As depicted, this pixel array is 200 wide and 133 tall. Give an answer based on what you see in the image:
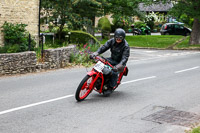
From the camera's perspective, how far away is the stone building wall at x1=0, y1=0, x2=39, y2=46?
17.1 meters

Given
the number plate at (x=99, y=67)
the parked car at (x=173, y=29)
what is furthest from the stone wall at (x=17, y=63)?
the parked car at (x=173, y=29)

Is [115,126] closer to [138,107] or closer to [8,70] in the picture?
[138,107]

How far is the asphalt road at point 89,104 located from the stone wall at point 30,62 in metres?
0.63

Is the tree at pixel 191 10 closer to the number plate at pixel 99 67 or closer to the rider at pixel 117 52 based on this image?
the rider at pixel 117 52

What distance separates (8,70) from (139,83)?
484cm

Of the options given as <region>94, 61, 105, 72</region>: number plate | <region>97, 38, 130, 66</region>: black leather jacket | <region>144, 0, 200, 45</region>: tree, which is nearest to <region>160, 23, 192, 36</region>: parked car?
<region>144, 0, 200, 45</region>: tree

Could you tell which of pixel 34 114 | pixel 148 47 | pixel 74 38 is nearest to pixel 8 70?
pixel 34 114

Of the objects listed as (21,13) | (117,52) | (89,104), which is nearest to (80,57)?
(21,13)

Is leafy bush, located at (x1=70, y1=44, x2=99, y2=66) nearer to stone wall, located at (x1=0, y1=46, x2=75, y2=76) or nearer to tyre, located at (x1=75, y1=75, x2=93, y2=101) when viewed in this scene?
stone wall, located at (x1=0, y1=46, x2=75, y2=76)

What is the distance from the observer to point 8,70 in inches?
496

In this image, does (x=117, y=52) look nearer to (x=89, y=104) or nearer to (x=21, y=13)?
(x=89, y=104)

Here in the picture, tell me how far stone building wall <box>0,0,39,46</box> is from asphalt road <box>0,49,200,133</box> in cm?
575

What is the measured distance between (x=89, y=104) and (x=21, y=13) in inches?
447

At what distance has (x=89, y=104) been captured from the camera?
7906 mm
